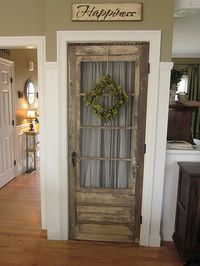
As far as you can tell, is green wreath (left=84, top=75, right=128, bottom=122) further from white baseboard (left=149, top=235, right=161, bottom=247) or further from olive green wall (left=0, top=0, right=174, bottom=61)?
white baseboard (left=149, top=235, right=161, bottom=247)

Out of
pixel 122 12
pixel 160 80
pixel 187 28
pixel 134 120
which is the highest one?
pixel 187 28

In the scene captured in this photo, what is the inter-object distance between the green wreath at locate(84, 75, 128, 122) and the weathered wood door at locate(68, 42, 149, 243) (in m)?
0.07

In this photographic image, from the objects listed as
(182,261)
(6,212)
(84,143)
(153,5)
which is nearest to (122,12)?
(153,5)

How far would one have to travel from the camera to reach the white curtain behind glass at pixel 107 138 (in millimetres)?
2502

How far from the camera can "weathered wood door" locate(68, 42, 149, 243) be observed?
245 centimetres

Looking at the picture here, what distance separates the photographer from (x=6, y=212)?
3.40 m

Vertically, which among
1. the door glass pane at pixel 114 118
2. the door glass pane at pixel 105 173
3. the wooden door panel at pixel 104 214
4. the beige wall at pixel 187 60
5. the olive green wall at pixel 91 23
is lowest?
the wooden door panel at pixel 104 214

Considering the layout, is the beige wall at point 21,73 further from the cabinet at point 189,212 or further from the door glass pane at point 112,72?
the cabinet at point 189,212

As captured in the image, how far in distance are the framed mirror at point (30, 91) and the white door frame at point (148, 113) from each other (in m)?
3.07

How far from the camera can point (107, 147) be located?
263cm

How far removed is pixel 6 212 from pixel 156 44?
2898 mm

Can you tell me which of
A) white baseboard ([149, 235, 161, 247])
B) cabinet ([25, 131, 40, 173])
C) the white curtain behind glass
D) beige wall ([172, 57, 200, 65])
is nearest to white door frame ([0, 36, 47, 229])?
the white curtain behind glass

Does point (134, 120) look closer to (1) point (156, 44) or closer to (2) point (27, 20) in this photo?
(1) point (156, 44)

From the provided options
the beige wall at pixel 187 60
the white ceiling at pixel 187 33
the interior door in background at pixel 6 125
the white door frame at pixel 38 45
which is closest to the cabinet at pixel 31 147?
the interior door in background at pixel 6 125
